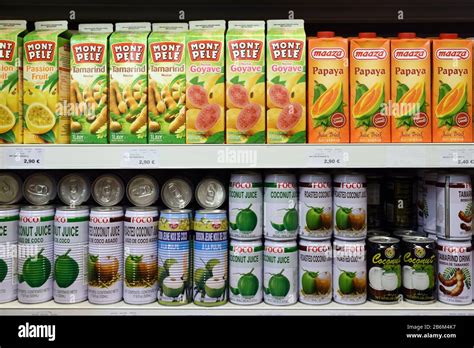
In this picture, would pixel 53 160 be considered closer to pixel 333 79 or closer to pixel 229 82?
pixel 229 82

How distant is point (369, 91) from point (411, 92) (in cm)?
11

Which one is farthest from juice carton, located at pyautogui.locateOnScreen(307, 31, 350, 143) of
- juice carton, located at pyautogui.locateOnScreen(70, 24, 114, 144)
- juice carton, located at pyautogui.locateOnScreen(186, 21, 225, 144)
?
juice carton, located at pyautogui.locateOnScreen(70, 24, 114, 144)

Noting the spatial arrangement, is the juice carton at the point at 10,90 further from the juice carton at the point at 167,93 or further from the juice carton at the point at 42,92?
the juice carton at the point at 167,93

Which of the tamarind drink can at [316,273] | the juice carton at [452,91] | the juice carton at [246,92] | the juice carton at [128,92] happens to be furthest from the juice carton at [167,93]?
the juice carton at [452,91]

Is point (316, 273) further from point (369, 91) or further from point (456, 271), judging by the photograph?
point (369, 91)

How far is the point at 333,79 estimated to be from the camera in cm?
114

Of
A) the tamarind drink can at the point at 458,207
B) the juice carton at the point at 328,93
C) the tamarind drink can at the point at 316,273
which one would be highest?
the juice carton at the point at 328,93

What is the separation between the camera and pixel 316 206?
1.14 meters

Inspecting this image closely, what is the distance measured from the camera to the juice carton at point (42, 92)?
1161 millimetres

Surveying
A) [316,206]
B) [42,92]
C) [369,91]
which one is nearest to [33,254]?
[42,92]

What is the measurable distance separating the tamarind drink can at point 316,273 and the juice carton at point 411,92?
14.4 inches

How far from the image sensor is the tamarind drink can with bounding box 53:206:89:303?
114 centimetres

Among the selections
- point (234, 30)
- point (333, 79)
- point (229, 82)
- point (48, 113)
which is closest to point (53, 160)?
point (48, 113)

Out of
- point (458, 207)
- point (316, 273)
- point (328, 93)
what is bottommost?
point (316, 273)
